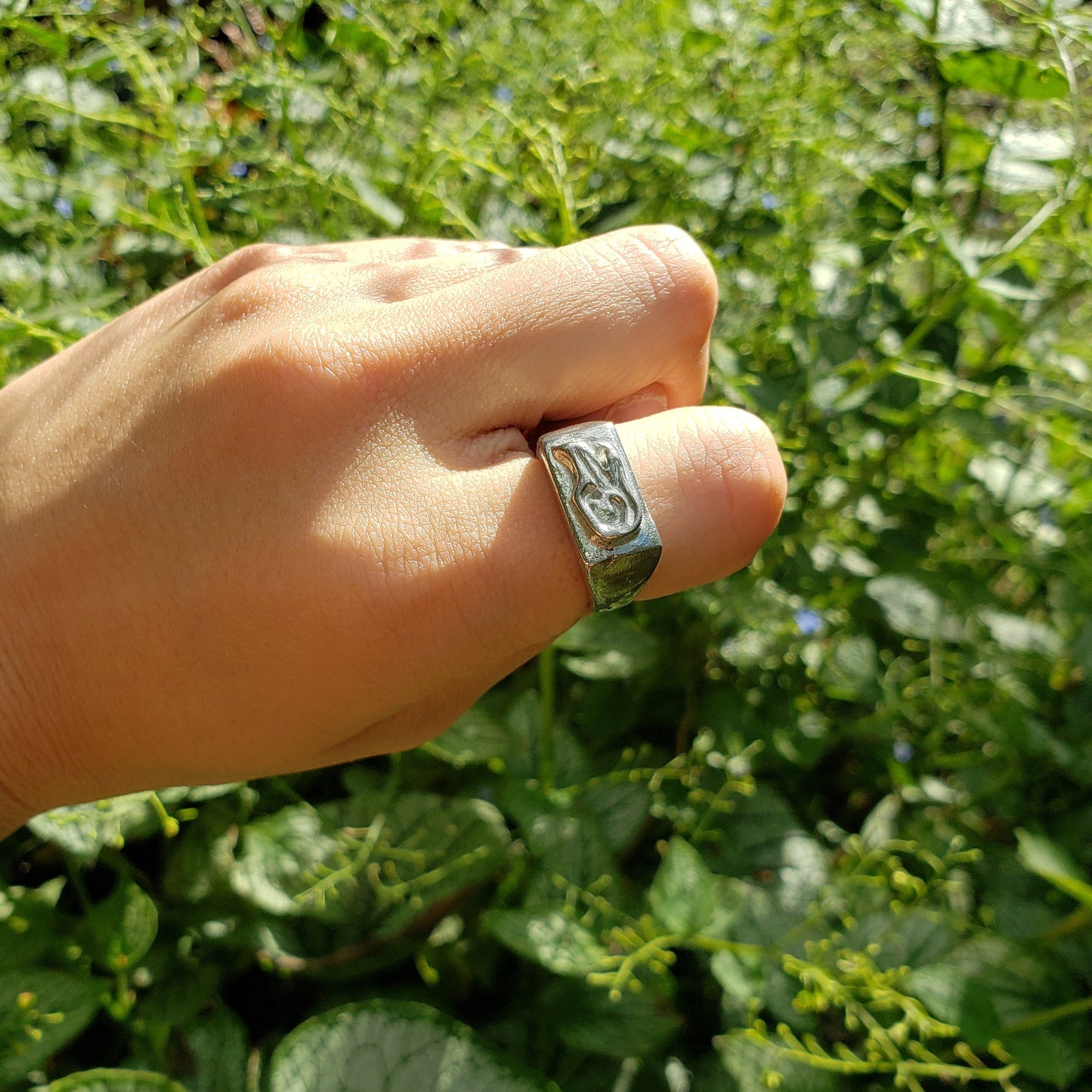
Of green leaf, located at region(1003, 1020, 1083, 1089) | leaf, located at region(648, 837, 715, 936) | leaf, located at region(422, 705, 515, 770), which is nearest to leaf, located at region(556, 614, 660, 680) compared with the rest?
leaf, located at region(422, 705, 515, 770)

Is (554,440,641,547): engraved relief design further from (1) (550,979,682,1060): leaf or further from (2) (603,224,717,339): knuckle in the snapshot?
(1) (550,979,682,1060): leaf

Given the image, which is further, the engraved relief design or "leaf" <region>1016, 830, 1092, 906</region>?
"leaf" <region>1016, 830, 1092, 906</region>

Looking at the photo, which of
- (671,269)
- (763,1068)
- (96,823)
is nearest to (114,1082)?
(96,823)

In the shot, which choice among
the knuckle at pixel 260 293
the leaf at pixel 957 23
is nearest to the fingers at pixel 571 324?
the knuckle at pixel 260 293

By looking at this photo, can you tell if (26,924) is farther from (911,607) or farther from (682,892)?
(911,607)

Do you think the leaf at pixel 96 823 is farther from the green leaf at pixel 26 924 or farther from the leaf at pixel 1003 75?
the leaf at pixel 1003 75
